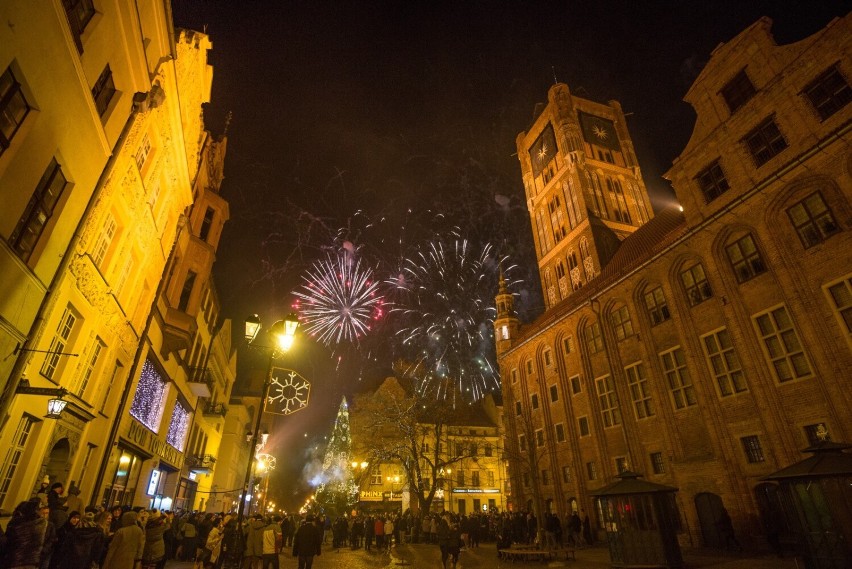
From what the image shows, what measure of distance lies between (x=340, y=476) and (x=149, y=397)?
39453mm

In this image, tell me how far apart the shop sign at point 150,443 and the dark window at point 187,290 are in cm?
587

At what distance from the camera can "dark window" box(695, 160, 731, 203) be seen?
21.1 m

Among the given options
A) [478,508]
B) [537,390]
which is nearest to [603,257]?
[537,390]

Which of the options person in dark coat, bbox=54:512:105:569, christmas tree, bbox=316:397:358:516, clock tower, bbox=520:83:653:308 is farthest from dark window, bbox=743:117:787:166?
christmas tree, bbox=316:397:358:516

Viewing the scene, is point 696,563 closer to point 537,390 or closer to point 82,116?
point 537,390

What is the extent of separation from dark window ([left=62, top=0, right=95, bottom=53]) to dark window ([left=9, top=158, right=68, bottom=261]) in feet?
10.4

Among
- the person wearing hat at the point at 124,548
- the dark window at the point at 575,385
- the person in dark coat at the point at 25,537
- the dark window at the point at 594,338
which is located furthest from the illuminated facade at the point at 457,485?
the person in dark coat at the point at 25,537

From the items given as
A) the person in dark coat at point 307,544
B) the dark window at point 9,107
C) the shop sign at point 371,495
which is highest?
the dark window at point 9,107

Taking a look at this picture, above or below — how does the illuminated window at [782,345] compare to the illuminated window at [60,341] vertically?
above

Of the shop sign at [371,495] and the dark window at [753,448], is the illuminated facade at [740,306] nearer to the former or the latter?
the dark window at [753,448]

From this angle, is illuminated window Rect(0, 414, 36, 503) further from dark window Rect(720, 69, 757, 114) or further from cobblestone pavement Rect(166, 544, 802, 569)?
dark window Rect(720, 69, 757, 114)

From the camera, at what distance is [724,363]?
19625mm

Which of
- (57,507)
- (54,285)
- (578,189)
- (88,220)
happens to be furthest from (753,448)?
(578,189)

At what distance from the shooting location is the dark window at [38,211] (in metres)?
8.93
